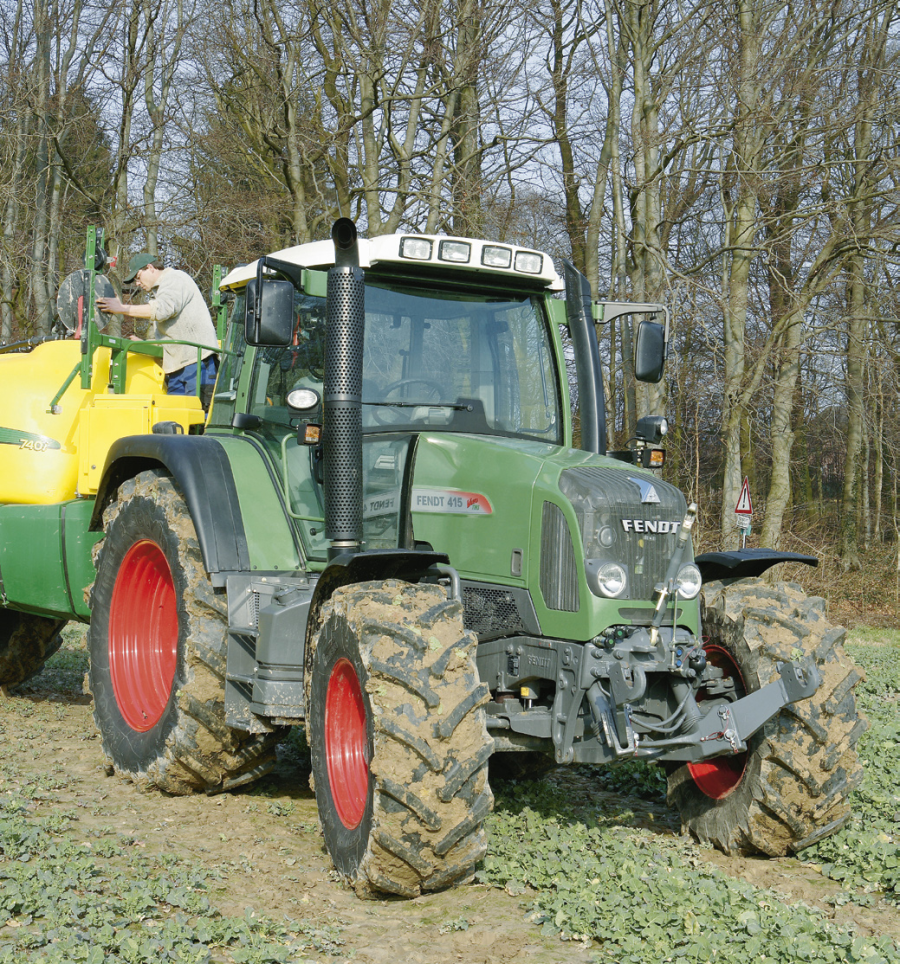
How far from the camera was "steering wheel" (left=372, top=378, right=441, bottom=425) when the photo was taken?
204 inches

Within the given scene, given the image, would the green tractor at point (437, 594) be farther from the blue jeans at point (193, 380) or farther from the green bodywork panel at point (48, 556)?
the blue jeans at point (193, 380)

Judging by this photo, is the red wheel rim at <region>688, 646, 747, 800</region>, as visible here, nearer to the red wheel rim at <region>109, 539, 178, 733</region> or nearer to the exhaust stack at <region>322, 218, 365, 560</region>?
Answer: the exhaust stack at <region>322, 218, 365, 560</region>

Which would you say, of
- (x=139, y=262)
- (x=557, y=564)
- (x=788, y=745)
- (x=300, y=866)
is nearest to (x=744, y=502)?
(x=139, y=262)

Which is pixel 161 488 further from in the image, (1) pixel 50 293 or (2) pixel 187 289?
(1) pixel 50 293

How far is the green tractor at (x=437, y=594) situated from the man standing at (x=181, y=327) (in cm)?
106

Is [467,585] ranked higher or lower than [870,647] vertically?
higher

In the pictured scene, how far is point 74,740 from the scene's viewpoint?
22.4 feet

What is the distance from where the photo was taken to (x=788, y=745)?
4551 millimetres

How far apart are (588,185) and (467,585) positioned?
14.9 m

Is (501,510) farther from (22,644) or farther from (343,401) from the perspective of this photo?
(22,644)

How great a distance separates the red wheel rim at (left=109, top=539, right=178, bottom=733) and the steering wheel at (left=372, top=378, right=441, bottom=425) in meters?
1.63

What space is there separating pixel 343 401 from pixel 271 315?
0.48 meters

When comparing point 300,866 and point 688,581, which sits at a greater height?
point 688,581

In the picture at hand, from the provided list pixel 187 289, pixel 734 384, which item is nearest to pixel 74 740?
pixel 187 289
